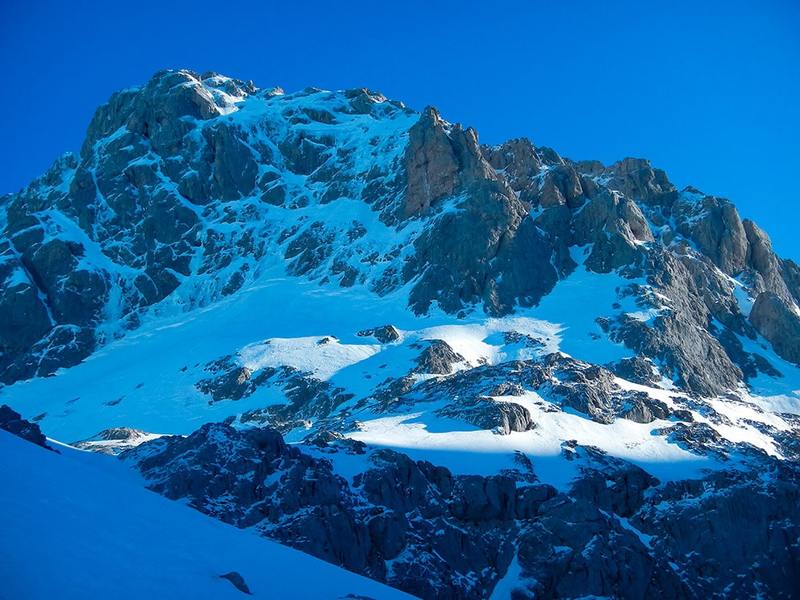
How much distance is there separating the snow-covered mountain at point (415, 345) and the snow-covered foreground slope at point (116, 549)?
1.94m

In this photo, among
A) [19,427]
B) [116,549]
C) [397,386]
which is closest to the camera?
[116,549]

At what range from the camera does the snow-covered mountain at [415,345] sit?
208 ft

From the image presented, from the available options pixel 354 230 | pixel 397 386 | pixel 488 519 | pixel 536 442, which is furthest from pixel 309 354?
pixel 488 519

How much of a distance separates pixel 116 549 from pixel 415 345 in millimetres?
92176

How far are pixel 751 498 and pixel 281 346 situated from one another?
64157 mm

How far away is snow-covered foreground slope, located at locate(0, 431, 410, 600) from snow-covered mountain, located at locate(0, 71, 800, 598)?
1.94 m

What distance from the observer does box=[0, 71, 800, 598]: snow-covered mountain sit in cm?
6331

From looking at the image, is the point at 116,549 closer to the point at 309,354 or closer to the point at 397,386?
the point at 397,386

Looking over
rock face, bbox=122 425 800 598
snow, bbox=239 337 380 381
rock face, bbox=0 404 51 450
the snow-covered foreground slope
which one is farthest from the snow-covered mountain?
rock face, bbox=0 404 51 450

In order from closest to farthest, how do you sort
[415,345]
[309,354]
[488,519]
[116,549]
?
1. [116,549]
2. [488,519]
3. [415,345]
4. [309,354]

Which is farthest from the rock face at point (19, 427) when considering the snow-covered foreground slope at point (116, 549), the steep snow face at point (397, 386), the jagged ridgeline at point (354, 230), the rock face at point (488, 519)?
the jagged ridgeline at point (354, 230)

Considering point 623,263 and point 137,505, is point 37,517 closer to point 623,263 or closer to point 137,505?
point 137,505

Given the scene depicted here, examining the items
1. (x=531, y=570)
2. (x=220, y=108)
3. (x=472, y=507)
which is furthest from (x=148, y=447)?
(x=220, y=108)

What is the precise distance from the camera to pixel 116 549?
2202 centimetres
